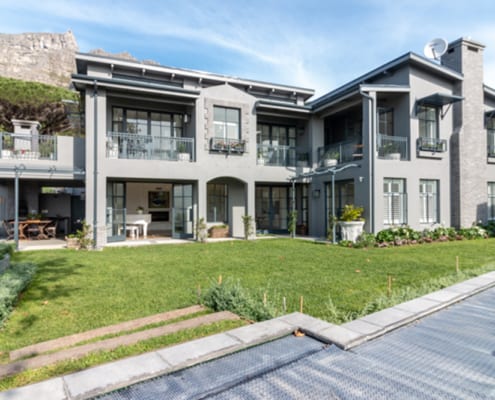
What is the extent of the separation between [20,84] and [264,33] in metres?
20.9

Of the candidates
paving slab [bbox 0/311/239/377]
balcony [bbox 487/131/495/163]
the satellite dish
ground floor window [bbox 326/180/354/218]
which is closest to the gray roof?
paving slab [bbox 0/311/239/377]

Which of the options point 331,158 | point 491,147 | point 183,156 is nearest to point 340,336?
Answer: point 183,156

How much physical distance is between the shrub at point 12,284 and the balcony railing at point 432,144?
14670 millimetres

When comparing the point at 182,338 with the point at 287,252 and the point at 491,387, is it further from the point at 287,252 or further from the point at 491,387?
the point at 287,252

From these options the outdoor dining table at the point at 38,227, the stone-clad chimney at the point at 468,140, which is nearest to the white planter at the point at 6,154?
the outdoor dining table at the point at 38,227

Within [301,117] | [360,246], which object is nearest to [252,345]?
[360,246]

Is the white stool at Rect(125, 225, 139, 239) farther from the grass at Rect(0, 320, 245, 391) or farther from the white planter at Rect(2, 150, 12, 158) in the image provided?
the grass at Rect(0, 320, 245, 391)

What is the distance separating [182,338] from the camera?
361cm

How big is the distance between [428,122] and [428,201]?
11.9 feet

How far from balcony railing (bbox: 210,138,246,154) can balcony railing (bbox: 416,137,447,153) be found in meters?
7.70

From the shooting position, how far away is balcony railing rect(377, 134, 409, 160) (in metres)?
13.8

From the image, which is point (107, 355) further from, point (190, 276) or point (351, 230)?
point (351, 230)

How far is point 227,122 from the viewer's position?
1513cm

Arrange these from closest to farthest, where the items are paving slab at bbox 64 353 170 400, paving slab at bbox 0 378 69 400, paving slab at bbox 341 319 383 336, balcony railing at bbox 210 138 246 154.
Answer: paving slab at bbox 0 378 69 400
paving slab at bbox 64 353 170 400
paving slab at bbox 341 319 383 336
balcony railing at bbox 210 138 246 154
